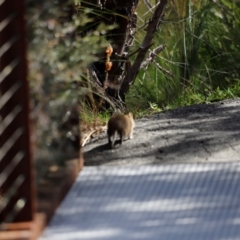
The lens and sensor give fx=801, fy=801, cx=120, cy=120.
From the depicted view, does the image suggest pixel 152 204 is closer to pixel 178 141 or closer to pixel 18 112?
pixel 18 112

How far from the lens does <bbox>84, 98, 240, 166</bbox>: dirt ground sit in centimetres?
507

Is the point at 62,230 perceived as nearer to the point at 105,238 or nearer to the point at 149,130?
the point at 105,238

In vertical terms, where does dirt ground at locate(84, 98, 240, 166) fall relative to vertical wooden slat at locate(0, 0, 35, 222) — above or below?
below

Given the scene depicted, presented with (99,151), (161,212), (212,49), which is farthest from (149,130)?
(212,49)

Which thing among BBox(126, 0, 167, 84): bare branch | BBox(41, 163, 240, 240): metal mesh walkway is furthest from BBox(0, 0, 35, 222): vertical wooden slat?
BBox(126, 0, 167, 84): bare branch

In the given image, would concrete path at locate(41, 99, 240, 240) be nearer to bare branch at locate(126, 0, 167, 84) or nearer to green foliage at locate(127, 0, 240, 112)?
bare branch at locate(126, 0, 167, 84)

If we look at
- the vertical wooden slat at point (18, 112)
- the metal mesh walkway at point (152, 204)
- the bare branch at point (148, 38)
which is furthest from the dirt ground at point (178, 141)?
the bare branch at point (148, 38)

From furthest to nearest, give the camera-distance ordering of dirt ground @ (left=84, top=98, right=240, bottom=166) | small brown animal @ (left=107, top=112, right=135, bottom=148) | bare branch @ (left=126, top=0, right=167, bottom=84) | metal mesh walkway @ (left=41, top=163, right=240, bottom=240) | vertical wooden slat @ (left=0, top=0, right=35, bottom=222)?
bare branch @ (left=126, top=0, right=167, bottom=84), small brown animal @ (left=107, top=112, right=135, bottom=148), dirt ground @ (left=84, top=98, right=240, bottom=166), metal mesh walkway @ (left=41, top=163, right=240, bottom=240), vertical wooden slat @ (left=0, top=0, right=35, bottom=222)

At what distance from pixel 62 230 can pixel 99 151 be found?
74.7 inches

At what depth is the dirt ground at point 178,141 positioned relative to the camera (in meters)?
5.07

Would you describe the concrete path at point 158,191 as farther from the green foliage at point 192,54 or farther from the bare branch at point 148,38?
the green foliage at point 192,54

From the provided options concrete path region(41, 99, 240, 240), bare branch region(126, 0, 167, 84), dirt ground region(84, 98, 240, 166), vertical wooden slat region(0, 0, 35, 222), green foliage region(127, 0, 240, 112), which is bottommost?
green foliage region(127, 0, 240, 112)

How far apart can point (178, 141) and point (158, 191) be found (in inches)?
54.2

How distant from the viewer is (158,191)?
4195 mm
